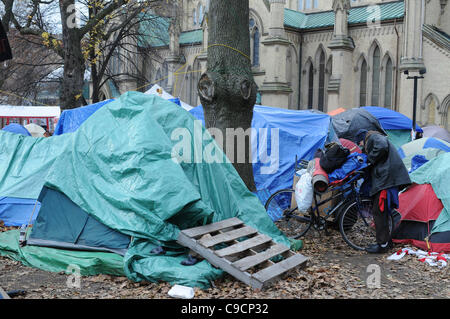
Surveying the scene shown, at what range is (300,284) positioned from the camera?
533 centimetres

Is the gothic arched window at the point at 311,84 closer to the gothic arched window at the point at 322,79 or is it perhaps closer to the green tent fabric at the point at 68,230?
the gothic arched window at the point at 322,79

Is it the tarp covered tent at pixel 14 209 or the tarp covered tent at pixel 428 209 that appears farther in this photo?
the tarp covered tent at pixel 14 209

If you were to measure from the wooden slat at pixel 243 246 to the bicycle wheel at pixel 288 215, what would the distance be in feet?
5.32

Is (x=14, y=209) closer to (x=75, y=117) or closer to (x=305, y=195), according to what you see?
(x=75, y=117)

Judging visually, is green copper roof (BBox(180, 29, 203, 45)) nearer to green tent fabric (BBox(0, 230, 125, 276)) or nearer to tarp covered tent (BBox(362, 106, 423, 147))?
tarp covered tent (BBox(362, 106, 423, 147))

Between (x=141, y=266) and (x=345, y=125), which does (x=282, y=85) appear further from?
(x=141, y=266)

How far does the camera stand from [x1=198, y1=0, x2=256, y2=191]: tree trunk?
7805 mm

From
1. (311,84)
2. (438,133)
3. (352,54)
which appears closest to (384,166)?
(438,133)

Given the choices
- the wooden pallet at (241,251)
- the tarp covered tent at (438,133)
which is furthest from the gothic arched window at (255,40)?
the wooden pallet at (241,251)

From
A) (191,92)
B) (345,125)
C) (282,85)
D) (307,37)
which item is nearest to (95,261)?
(345,125)

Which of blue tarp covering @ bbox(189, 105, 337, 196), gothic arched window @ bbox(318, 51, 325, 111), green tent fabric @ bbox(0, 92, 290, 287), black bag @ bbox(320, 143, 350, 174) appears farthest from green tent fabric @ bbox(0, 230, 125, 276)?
gothic arched window @ bbox(318, 51, 325, 111)

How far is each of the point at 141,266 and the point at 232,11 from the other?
4.54m

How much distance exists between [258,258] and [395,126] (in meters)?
12.5

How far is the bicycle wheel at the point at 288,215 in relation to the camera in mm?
7625
